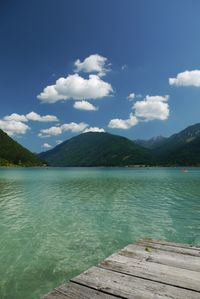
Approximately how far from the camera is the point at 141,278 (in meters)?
6.46

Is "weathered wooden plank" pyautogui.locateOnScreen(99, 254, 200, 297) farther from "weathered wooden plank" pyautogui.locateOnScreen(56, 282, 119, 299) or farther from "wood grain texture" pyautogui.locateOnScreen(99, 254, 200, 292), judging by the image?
"weathered wooden plank" pyautogui.locateOnScreen(56, 282, 119, 299)

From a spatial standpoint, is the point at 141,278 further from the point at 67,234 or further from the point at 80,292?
the point at 67,234

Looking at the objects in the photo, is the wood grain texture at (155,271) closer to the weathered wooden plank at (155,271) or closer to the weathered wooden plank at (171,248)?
the weathered wooden plank at (155,271)

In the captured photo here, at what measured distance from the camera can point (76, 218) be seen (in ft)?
82.3

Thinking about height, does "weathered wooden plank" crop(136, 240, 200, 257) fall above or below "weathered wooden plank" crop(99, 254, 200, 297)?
below

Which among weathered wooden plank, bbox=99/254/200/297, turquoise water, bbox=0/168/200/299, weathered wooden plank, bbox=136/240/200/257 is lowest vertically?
turquoise water, bbox=0/168/200/299

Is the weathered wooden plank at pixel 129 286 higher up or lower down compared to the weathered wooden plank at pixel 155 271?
higher up

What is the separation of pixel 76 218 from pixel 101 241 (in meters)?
8.16

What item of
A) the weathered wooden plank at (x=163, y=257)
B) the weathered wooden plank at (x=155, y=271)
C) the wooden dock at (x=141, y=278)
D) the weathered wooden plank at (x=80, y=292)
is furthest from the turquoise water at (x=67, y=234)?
the weathered wooden plank at (x=80, y=292)

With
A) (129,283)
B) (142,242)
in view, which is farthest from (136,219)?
(129,283)

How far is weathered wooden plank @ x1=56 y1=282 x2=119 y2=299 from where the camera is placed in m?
5.50

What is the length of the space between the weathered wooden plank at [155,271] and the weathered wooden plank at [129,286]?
9.8 inches

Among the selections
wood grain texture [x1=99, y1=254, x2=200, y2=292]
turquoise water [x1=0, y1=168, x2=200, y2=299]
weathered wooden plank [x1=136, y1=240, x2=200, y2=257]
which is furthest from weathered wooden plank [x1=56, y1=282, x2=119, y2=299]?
turquoise water [x1=0, y1=168, x2=200, y2=299]

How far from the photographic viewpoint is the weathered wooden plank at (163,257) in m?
7.48
